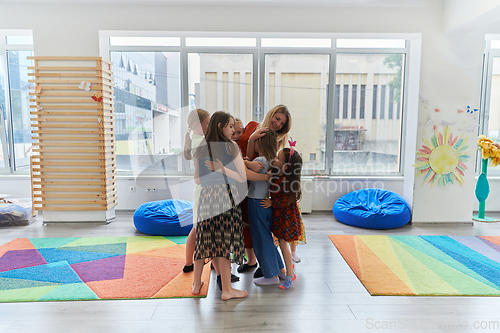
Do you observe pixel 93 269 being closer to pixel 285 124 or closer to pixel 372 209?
pixel 285 124

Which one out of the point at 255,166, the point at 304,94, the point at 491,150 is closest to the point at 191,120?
the point at 255,166

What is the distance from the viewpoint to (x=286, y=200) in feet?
8.05

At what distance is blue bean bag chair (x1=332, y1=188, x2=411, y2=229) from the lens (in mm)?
4113

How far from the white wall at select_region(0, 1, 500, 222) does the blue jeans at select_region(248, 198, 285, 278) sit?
109 inches

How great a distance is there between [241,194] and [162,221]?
1.79 m

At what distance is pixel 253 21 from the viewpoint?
4152mm

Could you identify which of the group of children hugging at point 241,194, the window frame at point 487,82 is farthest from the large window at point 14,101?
the window frame at point 487,82

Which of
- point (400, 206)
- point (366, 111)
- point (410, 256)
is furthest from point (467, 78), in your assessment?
point (410, 256)

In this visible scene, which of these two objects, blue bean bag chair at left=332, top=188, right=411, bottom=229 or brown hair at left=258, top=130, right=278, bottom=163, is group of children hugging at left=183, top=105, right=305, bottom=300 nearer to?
brown hair at left=258, top=130, right=278, bottom=163

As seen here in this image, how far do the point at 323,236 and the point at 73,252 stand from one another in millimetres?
2861

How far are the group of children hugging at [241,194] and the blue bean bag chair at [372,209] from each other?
189cm

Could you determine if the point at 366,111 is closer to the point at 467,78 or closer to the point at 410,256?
the point at 467,78

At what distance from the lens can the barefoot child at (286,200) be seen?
240cm

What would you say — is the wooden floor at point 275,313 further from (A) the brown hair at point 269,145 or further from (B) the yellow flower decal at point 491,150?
(B) the yellow flower decal at point 491,150
